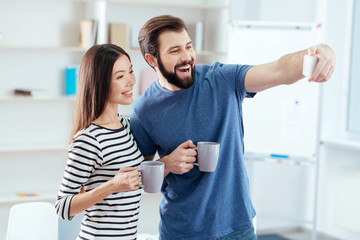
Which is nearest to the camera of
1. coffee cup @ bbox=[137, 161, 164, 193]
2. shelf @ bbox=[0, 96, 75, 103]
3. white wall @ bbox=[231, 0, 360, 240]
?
coffee cup @ bbox=[137, 161, 164, 193]

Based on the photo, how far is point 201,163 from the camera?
1646 millimetres

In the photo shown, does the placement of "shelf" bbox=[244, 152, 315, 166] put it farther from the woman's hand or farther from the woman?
the woman's hand

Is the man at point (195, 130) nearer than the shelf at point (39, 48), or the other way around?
the man at point (195, 130)

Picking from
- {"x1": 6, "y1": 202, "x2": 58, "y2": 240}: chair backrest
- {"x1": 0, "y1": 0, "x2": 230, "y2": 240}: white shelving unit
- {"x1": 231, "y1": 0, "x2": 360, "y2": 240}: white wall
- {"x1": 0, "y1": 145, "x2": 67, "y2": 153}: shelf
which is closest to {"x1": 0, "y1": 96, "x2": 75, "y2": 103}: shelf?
{"x1": 0, "y1": 0, "x2": 230, "y2": 240}: white shelving unit

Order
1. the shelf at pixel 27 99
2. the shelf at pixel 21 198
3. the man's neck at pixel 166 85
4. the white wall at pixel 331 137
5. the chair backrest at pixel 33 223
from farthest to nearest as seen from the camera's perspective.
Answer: the white wall at pixel 331 137 < the shelf at pixel 21 198 < the shelf at pixel 27 99 < the chair backrest at pixel 33 223 < the man's neck at pixel 166 85

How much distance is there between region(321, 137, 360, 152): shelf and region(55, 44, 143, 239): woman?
9.69 ft

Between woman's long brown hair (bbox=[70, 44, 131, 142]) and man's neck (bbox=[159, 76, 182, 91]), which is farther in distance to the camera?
man's neck (bbox=[159, 76, 182, 91])

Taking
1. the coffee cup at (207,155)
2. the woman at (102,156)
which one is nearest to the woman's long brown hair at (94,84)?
the woman at (102,156)

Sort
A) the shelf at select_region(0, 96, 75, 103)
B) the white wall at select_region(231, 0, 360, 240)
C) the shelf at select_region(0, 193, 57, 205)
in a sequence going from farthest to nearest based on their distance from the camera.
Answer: the white wall at select_region(231, 0, 360, 240), the shelf at select_region(0, 193, 57, 205), the shelf at select_region(0, 96, 75, 103)

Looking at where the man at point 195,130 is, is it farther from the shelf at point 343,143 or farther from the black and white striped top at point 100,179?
the shelf at point 343,143

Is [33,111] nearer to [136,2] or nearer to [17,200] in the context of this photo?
[17,200]

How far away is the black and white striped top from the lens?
1.56m

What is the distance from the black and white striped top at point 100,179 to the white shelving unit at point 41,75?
2522 mm

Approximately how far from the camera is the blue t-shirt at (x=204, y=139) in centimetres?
171
